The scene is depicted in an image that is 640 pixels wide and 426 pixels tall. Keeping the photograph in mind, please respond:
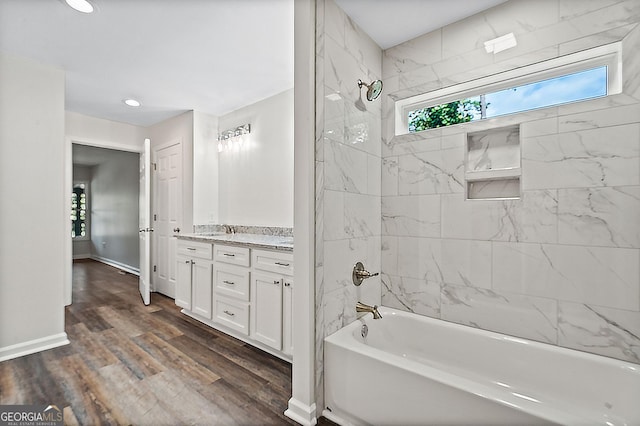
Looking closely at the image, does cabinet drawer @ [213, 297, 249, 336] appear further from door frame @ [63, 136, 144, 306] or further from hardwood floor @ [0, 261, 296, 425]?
door frame @ [63, 136, 144, 306]

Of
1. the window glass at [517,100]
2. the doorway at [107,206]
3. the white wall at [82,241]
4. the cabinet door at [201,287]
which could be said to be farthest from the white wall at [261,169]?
the white wall at [82,241]

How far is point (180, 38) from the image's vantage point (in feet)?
7.48

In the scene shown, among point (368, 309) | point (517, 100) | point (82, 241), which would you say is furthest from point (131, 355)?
point (82, 241)

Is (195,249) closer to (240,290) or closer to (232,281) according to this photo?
(232,281)

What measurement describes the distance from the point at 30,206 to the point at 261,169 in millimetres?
2059

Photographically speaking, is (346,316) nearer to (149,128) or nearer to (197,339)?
(197,339)

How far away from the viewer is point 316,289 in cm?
174

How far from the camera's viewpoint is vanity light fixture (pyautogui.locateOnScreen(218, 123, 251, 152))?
3695 mm

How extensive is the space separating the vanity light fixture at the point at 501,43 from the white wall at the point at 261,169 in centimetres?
189

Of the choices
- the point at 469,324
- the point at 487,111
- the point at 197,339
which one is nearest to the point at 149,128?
the point at 197,339

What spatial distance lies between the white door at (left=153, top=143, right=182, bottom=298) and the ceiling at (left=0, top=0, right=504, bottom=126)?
1069mm

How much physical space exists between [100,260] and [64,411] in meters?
6.52

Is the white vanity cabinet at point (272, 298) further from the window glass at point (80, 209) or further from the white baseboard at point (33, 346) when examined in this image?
the window glass at point (80, 209)

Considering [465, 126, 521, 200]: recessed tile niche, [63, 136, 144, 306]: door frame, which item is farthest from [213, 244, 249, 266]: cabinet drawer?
[63, 136, 144, 306]: door frame
